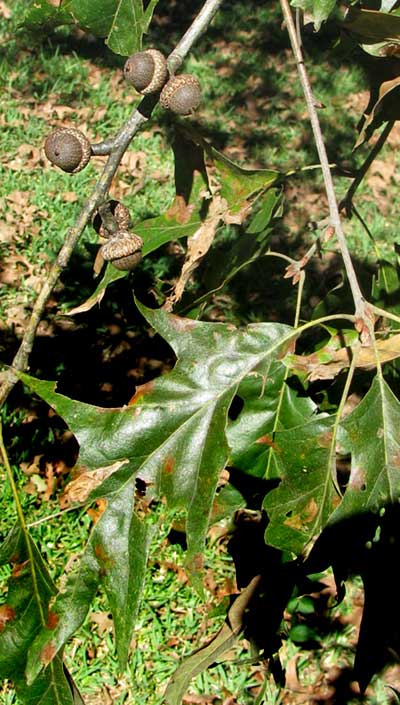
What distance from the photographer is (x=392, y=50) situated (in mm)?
1889

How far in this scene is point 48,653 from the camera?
1.65 meters

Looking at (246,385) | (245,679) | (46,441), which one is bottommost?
(245,679)

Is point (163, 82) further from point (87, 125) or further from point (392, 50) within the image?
point (87, 125)

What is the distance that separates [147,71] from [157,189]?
367cm

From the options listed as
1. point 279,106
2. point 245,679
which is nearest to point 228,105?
point 279,106

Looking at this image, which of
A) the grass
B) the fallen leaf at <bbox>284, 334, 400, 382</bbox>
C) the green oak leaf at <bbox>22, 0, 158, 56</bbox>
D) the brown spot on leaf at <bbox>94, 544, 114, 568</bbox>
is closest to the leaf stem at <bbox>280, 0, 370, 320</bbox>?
the fallen leaf at <bbox>284, 334, 400, 382</bbox>

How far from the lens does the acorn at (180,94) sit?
1748mm

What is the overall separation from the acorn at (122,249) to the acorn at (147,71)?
31 centimetres

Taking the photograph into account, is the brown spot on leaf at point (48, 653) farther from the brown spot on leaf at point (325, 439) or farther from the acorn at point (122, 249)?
the acorn at point (122, 249)

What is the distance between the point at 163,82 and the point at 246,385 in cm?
74

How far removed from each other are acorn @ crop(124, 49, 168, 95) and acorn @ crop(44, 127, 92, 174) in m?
0.17

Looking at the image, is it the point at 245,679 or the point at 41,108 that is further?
the point at 41,108

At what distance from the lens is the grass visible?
342 cm

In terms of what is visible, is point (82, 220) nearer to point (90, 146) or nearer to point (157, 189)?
point (90, 146)
